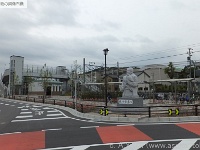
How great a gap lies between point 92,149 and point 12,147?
315 centimetres

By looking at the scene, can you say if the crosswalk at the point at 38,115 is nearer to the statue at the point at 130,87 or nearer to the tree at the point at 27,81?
the statue at the point at 130,87

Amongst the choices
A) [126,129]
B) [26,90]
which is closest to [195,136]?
[126,129]

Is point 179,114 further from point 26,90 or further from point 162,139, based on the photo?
point 26,90

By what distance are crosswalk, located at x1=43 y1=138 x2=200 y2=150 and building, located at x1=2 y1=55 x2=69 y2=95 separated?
4484 cm

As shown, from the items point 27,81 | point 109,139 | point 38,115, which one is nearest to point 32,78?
point 27,81

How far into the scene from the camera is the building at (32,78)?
5409 centimetres

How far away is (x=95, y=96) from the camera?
3891cm

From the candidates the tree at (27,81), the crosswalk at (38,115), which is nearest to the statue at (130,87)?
the crosswalk at (38,115)

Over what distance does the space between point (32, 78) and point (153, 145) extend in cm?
5558

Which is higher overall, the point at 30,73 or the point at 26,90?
the point at 30,73

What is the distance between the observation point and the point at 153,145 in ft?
26.0

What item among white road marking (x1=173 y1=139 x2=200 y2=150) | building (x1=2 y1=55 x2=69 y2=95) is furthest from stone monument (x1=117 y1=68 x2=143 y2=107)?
building (x1=2 y1=55 x2=69 y2=95)

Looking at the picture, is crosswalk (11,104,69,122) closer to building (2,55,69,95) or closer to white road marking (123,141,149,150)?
white road marking (123,141,149,150)

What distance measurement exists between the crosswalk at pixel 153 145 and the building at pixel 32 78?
44842 millimetres
